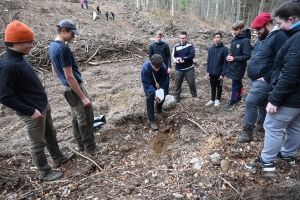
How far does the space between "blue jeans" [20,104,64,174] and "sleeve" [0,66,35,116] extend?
0.95 feet

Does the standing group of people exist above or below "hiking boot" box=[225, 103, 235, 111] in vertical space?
above

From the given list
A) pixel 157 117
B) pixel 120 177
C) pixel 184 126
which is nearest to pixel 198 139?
pixel 184 126

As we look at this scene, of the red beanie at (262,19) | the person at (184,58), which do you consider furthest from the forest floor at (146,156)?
the red beanie at (262,19)

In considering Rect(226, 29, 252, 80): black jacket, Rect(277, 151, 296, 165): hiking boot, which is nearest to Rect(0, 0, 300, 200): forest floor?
Rect(277, 151, 296, 165): hiking boot

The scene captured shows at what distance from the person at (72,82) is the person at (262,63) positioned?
92.3 inches

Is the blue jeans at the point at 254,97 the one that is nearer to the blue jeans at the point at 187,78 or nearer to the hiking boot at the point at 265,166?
the hiking boot at the point at 265,166

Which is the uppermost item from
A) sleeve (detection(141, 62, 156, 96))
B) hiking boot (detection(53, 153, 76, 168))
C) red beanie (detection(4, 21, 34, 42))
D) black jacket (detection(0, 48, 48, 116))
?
red beanie (detection(4, 21, 34, 42))

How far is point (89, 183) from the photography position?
2.67 metres

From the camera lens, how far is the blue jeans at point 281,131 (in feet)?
7.41

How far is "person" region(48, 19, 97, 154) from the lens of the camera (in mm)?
2609

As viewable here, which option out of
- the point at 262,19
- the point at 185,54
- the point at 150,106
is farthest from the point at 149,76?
the point at 262,19

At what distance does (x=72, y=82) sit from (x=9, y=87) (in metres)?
Result: 0.69

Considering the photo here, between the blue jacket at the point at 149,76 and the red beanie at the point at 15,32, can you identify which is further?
the blue jacket at the point at 149,76

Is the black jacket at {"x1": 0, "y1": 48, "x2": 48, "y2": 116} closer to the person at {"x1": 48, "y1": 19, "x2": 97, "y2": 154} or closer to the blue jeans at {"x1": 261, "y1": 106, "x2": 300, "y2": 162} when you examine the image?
the person at {"x1": 48, "y1": 19, "x2": 97, "y2": 154}
